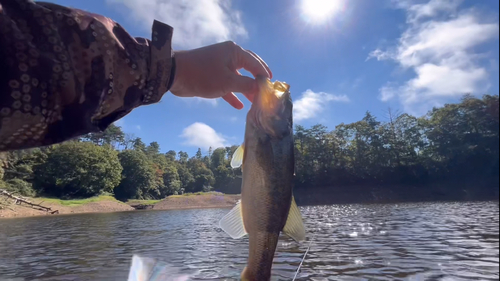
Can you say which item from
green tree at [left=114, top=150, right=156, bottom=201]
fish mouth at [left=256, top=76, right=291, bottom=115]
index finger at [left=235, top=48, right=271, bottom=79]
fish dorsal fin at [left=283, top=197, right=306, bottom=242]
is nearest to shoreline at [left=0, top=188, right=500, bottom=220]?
green tree at [left=114, top=150, right=156, bottom=201]

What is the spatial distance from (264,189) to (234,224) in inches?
18.3

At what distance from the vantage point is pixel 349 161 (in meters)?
71.4

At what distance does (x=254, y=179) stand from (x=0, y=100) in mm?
2075

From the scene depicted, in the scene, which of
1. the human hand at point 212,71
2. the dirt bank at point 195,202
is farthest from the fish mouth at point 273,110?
the dirt bank at point 195,202

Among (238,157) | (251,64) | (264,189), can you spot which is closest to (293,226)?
(264,189)

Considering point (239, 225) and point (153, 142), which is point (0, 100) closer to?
point (239, 225)

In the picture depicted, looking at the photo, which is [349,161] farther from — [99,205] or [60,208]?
[60,208]

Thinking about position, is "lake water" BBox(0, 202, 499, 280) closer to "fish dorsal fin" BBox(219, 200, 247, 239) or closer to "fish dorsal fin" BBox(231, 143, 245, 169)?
"fish dorsal fin" BBox(219, 200, 247, 239)

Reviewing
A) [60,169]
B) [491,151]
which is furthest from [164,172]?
[491,151]

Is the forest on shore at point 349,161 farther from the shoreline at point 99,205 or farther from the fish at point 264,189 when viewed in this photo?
the fish at point 264,189

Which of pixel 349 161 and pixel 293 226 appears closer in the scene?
pixel 293 226

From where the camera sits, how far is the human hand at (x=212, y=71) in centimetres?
204

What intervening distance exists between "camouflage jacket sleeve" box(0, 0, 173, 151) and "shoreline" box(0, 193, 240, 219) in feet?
149

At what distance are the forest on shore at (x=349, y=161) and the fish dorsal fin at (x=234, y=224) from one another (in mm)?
44111
